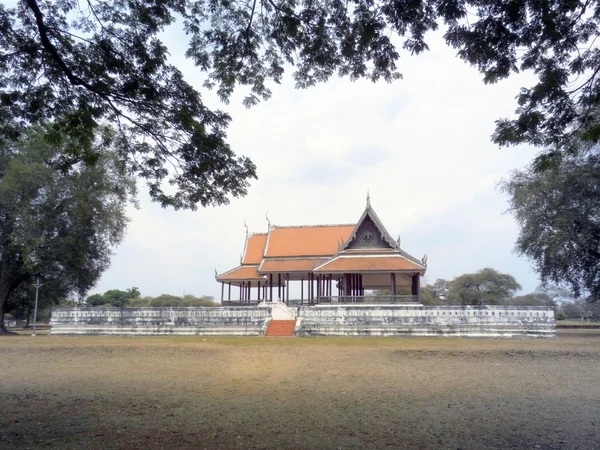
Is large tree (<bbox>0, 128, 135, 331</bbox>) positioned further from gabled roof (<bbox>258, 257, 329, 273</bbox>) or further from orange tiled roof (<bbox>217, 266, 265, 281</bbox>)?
gabled roof (<bbox>258, 257, 329, 273</bbox>)

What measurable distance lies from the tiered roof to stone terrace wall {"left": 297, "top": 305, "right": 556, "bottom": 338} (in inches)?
109

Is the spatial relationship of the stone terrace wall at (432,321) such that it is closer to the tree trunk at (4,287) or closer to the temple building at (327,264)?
the temple building at (327,264)

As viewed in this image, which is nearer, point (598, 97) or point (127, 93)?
point (598, 97)

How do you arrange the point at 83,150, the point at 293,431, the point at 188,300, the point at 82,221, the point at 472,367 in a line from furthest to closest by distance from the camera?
the point at 188,300, the point at 82,221, the point at 472,367, the point at 83,150, the point at 293,431

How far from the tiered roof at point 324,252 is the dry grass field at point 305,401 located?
10.2 meters

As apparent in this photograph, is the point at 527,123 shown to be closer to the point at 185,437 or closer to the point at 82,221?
the point at 185,437

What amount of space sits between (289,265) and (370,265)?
5.94 m

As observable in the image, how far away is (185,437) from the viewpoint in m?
4.85

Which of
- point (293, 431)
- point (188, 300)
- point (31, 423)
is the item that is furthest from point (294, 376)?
point (188, 300)

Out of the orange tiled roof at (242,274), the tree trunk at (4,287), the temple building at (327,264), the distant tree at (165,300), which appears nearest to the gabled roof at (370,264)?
the temple building at (327,264)

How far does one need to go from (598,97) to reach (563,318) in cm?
7301

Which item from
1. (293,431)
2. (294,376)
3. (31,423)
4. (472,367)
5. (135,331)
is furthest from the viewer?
(135,331)

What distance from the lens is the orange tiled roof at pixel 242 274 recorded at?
26.8 meters

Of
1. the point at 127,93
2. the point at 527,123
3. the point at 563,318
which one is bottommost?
the point at 563,318
